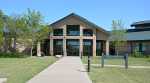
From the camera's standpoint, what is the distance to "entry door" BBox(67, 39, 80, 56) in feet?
197

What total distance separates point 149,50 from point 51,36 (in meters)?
16.6

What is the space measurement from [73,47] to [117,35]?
27.1ft

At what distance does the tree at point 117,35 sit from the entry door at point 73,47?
7.15m

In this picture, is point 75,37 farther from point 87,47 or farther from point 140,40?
point 140,40

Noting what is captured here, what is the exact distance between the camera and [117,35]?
6294 cm

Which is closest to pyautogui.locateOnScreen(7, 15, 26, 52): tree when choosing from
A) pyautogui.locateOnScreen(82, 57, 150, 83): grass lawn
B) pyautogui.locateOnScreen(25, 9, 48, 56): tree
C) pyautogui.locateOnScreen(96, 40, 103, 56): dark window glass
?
pyautogui.locateOnScreen(25, 9, 48, 56): tree

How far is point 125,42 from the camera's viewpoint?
2579 inches

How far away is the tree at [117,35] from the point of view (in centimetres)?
6269

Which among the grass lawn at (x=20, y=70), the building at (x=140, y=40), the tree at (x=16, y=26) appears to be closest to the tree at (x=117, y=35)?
the building at (x=140, y=40)

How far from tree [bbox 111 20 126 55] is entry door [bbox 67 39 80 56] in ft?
23.5

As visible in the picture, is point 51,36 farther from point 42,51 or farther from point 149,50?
point 149,50

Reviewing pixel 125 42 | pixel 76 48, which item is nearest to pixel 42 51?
pixel 76 48

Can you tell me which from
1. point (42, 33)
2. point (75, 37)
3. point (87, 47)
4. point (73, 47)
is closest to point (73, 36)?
point (75, 37)

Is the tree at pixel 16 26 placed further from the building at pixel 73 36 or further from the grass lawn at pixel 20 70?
the grass lawn at pixel 20 70
